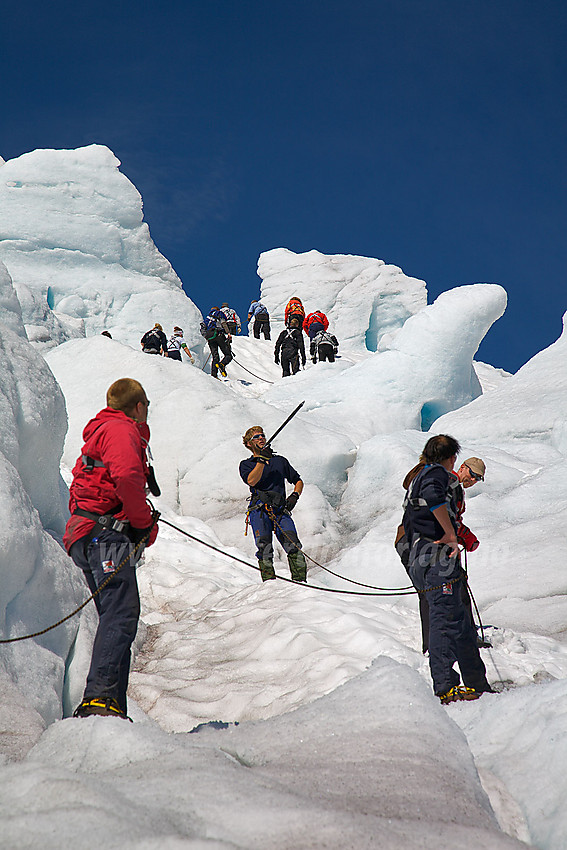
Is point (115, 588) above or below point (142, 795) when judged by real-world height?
above

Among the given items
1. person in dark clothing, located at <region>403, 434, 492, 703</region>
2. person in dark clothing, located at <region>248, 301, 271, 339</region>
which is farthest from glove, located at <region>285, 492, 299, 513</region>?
person in dark clothing, located at <region>248, 301, 271, 339</region>

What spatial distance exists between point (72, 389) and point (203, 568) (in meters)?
5.48

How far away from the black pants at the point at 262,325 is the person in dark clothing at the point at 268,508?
750 inches

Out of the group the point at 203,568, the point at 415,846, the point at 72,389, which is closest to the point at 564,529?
the point at 203,568

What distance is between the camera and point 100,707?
8.77ft

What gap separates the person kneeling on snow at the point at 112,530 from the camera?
279cm

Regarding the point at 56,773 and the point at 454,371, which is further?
the point at 454,371

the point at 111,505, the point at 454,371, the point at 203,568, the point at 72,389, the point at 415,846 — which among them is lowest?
the point at 415,846

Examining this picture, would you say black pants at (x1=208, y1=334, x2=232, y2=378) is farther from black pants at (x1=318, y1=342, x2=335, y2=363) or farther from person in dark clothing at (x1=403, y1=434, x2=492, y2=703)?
person in dark clothing at (x1=403, y1=434, x2=492, y2=703)

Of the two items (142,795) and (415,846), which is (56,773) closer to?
(142,795)

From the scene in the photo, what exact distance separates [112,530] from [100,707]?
77 cm

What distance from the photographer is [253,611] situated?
5.54 m

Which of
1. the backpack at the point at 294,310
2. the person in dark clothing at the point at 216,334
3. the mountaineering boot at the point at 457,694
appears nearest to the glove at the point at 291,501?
the mountaineering boot at the point at 457,694

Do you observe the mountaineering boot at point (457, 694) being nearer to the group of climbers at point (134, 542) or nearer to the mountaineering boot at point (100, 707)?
the group of climbers at point (134, 542)
